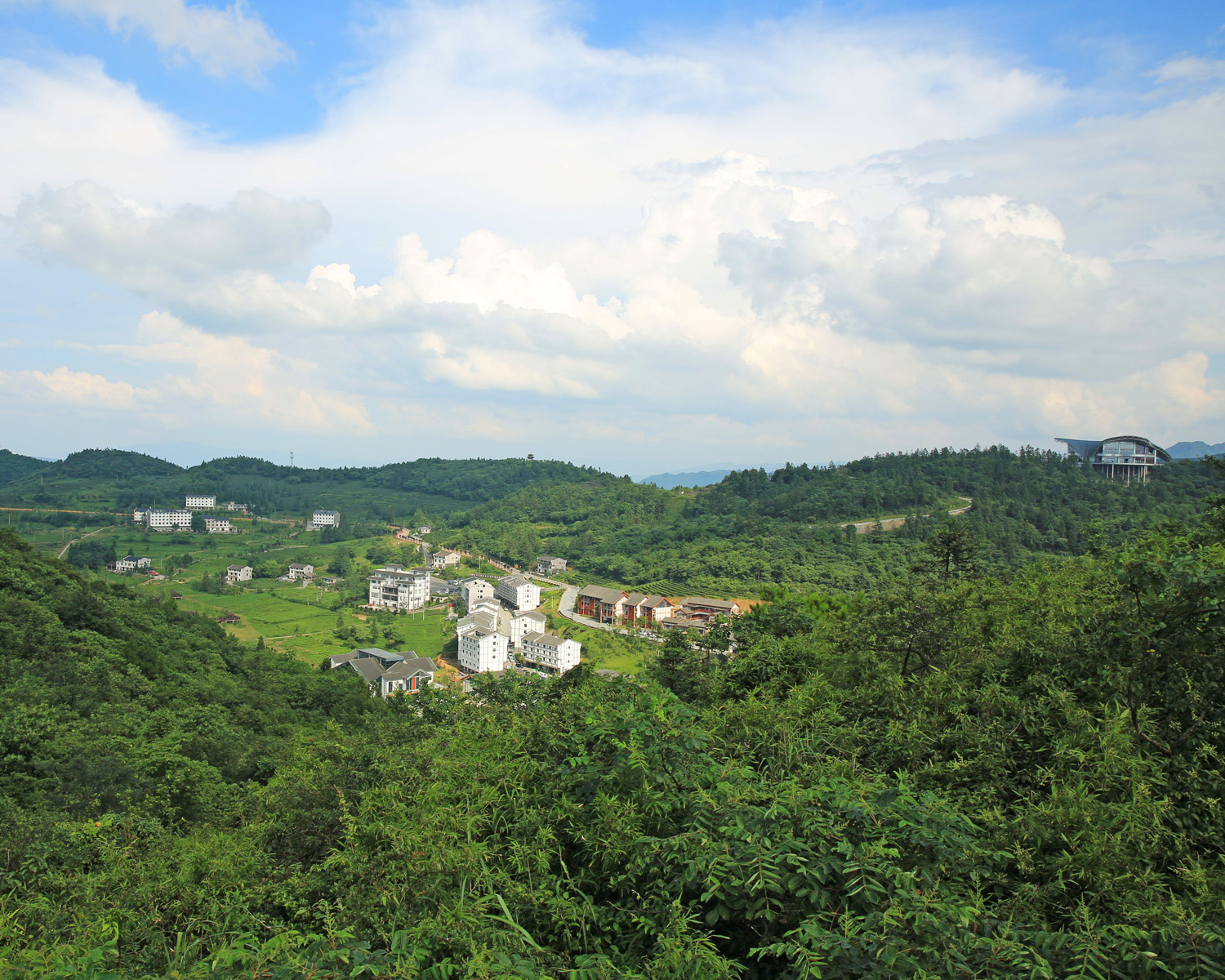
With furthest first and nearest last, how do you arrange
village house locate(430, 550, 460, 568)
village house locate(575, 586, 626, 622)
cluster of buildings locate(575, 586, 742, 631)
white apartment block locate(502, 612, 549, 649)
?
village house locate(430, 550, 460, 568)
village house locate(575, 586, 626, 622)
white apartment block locate(502, 612, 549, 649)
cluster of buildings locate(575, 586, 742, 631)

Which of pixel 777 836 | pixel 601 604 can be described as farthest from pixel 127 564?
pixel 777 836

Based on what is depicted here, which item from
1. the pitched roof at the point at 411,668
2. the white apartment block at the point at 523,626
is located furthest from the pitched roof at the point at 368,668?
the white apartment block at the point at 523,626

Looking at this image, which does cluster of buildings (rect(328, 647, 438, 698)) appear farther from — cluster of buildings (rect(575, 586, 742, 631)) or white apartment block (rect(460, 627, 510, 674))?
cluster of buildings (rect(575, 586, 742, 631))

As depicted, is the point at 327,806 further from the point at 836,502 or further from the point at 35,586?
the point at 836,502

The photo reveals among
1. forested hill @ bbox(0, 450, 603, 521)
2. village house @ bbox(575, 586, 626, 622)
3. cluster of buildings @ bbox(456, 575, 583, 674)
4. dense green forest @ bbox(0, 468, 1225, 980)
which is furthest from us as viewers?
forested hill @ bbox(0, 450, 603, 521)

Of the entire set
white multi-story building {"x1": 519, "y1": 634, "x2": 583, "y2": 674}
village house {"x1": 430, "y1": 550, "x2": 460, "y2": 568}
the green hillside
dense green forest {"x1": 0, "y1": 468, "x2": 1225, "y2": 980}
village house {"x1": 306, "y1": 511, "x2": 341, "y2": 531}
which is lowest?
white multi-story building {"x1": 519, "y1": 634, "x2": 583, "y2": 674}

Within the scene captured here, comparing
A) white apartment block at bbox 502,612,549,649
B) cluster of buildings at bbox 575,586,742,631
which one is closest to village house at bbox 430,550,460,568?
cluster of buildings at bbox 575,586,742,631

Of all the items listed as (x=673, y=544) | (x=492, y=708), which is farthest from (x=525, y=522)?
(x=492, y=708)
